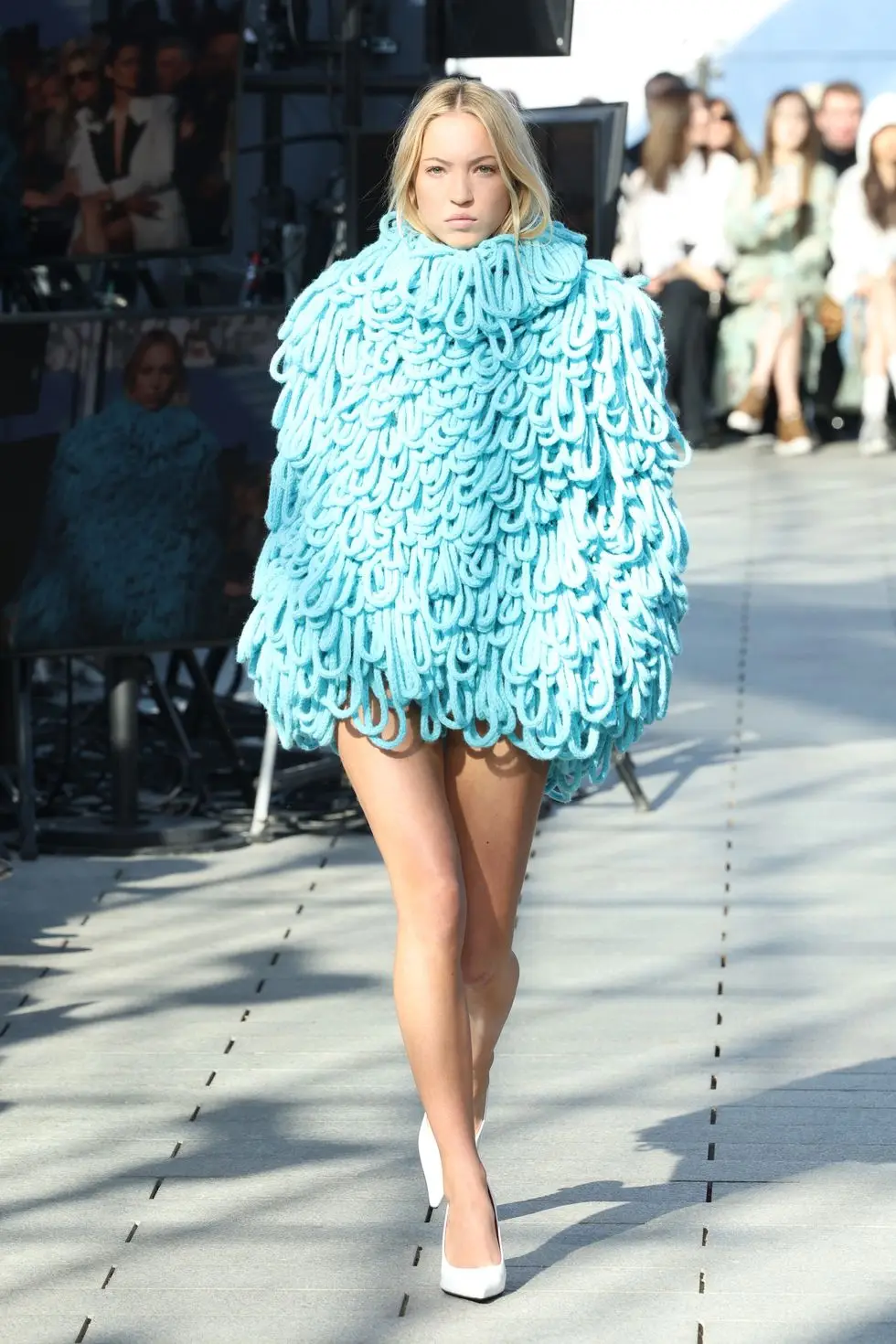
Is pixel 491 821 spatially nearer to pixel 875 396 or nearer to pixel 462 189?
pixel 462 189

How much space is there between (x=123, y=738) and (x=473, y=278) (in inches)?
121

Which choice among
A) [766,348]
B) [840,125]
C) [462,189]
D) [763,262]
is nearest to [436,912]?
[462,189]

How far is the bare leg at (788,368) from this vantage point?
1396 centimetres

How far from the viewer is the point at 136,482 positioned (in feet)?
19.9

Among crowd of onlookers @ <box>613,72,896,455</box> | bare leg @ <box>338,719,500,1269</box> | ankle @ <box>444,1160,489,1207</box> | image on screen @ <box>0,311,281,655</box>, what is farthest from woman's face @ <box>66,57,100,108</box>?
crowd of onlookers @ <box>613,72,896,455</box>

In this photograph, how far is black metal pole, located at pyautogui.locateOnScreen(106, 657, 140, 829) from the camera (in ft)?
21.0

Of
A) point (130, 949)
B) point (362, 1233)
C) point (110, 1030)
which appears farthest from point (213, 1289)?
point (130, 949)

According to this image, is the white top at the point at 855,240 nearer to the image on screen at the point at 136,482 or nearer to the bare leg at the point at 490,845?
the image on screen at the point at 136,482

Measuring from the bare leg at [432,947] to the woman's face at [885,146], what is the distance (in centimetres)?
1063

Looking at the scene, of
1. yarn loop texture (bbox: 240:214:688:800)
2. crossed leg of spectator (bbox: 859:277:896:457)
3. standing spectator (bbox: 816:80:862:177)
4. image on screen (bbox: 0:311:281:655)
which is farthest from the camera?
standing spectator (bbox: 816:80:862:177)

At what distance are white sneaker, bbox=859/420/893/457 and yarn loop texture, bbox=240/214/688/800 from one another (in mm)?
10551

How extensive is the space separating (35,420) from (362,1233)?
2684mm

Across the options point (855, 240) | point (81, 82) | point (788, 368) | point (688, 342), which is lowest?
point (788, 368)

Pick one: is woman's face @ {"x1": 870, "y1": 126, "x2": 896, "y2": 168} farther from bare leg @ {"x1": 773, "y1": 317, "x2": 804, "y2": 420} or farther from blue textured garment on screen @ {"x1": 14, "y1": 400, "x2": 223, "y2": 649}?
blue textured garment on screen @ {"x1": 14, "y1": 400, "x2": 223, "y2": 649}
